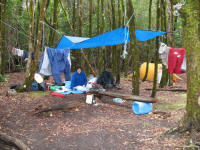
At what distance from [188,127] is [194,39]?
1.11 metres

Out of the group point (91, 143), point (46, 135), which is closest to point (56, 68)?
point (46, 135)

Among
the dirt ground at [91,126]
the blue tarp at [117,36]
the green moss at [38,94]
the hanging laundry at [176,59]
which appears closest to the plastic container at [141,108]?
the dirt ground at [91,126]

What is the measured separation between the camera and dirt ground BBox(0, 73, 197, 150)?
2762 millimetres

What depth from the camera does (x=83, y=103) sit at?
15.6 ft

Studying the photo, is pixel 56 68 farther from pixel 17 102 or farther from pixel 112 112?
pixel 112 112

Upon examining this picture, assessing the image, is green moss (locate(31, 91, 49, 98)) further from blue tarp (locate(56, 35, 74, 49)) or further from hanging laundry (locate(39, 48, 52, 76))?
blue tarp (locate(56, 35, 74, 49))

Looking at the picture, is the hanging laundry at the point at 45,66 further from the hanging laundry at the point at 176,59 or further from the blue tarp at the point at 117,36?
the hanging laundry at the point at 176,59

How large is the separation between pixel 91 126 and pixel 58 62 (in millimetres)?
3240

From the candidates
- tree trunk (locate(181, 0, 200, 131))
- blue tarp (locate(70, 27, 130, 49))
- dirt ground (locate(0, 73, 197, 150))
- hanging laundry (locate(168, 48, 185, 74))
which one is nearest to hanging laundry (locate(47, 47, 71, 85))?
blue tarp (locate(70, 27, 130, 49))

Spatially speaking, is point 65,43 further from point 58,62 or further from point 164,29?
point 164,29

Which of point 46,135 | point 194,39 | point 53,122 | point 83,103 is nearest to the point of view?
point 194,39

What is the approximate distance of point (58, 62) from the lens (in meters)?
6.29

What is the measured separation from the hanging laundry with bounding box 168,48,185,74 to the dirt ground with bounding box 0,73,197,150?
0.80 metres

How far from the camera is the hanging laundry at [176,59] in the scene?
4.89 metres
